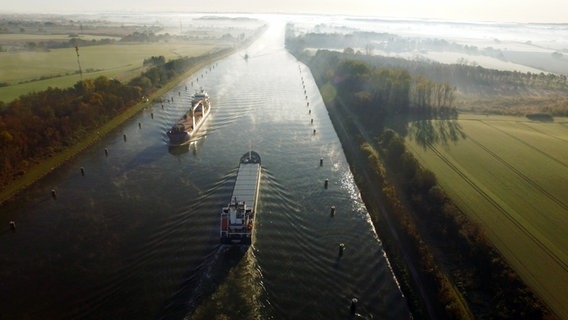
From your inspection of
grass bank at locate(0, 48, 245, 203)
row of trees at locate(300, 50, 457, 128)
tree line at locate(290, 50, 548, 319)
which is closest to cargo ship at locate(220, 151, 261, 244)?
tree line at locate(290, 50, 548, 319)

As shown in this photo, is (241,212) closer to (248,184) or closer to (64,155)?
(248,184)

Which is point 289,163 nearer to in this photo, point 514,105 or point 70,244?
point 70,244

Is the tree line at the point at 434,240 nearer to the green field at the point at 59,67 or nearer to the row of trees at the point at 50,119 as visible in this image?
the row of trees at the point at 50,119

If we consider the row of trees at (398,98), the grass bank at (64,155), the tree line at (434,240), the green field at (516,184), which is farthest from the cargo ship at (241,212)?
the row of trees at (398,98)

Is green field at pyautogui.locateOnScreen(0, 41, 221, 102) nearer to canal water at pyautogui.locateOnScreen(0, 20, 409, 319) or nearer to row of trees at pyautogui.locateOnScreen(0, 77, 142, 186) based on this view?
row of trees at pyautogui.locateOnScreen(0, 77, 142, 186)

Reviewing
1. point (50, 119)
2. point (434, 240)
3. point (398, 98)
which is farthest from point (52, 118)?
point (398, 98)
